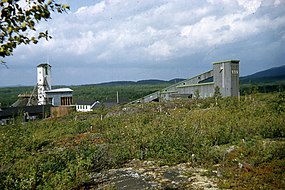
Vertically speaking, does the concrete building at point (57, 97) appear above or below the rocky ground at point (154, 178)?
above

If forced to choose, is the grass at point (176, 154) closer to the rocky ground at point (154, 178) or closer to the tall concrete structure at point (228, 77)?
the rocky ground at point (154, 178)

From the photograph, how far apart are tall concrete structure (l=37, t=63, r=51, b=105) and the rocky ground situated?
39245 mm

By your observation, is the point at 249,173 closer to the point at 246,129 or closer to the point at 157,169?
the point at 157,169

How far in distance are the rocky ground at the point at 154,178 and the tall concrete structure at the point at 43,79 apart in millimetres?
39245

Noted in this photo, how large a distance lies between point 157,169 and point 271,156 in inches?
123

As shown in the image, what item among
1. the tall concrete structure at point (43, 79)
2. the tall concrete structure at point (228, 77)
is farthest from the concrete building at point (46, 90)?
the tall concrete structure at point (228, 77)

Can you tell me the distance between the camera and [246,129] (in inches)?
461

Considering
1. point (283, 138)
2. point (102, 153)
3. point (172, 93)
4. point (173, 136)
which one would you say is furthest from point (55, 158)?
point (172, 93)

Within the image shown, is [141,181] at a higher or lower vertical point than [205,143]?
lower

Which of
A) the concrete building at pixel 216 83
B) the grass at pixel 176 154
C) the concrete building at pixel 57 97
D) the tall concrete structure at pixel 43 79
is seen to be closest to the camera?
the grass at pixel 176 154

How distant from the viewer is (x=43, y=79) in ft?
150

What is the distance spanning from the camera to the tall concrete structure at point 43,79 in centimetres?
4566

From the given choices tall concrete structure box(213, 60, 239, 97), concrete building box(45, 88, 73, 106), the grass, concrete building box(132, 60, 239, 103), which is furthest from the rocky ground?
concrete building box(45, 88, 73, 106)

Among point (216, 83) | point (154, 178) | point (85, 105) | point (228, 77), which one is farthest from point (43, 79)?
point (154, 178)
